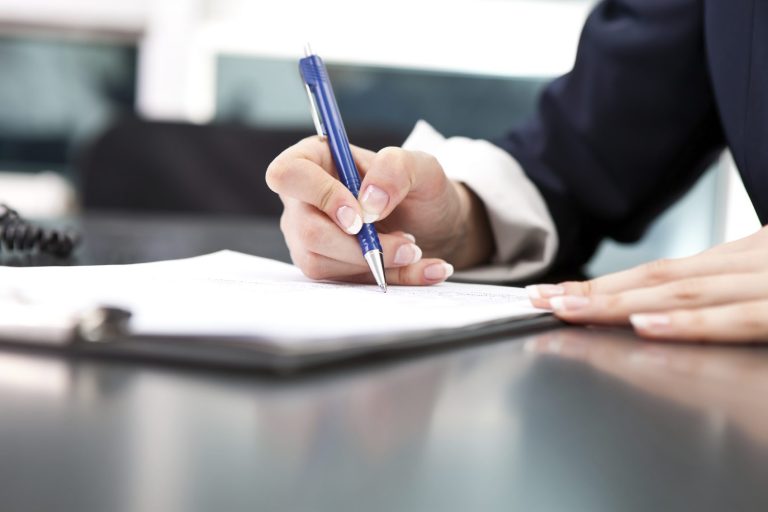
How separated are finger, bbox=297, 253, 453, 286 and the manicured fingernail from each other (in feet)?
0.52

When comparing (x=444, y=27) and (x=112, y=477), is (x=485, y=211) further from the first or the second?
(x=444, y=27)

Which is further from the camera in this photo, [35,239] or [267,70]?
[267,70]

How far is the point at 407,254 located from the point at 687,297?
0.17 m

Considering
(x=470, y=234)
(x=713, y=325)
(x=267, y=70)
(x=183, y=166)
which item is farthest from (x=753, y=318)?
(x=267, y=70)

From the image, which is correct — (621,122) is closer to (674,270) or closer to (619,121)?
(619,121)

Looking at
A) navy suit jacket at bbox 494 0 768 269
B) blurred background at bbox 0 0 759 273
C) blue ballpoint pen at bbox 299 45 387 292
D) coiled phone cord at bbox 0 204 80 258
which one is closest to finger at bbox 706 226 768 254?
blue ballpoint pen at bbox 299 45 387 292

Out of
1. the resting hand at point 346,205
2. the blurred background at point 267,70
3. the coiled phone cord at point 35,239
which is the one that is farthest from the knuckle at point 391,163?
the blurred background at point 267,70

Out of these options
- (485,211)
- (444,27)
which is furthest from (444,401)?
(444,27)

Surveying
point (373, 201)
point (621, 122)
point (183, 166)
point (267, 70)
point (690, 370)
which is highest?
point (267, 70)

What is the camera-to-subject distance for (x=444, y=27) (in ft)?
9.42

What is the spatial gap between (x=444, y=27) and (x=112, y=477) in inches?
113

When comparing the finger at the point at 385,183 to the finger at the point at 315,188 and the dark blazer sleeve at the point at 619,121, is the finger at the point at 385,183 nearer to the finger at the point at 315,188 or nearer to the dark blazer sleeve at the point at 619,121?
the finger at the point at 315,188

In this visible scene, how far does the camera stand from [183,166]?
5.30 feet

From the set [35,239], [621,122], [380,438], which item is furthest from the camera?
[621,122]
